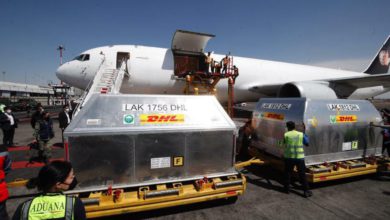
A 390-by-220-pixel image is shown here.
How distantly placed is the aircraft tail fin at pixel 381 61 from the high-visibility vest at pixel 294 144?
2403 centimetres

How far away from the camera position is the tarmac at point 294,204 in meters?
3.92

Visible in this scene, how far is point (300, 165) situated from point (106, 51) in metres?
12.2

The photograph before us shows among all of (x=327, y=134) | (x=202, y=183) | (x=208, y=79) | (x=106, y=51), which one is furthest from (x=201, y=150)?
(x=106, y=51)

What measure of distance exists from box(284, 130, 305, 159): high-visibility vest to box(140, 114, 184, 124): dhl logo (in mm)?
2605

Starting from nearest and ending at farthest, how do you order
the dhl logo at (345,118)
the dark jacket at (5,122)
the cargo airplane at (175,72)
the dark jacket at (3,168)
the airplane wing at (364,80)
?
the dark jacket at (3,168), the dhl logo at (345,118), the dark jacket at (5,122), the airplane wing at (364,80), the cargo airplane at (175,72)

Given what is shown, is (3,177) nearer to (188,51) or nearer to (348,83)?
(188,51)

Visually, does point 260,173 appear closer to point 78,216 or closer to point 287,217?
point 287,217

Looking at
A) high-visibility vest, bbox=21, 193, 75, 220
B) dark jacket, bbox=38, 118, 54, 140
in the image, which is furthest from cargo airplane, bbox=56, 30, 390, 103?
high-visibility vest, bbox=21, 193, 75, 220

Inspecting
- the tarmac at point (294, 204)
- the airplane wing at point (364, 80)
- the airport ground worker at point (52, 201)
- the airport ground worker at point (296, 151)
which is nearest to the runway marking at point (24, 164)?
the tarmac at point (294, 204)

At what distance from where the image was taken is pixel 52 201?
1.63m

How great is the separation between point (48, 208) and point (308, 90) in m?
12.3

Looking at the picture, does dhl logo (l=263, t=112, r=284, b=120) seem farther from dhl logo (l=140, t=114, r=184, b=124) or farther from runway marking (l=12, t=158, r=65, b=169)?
runway marking (l=12, t=158, r=65, b=169)

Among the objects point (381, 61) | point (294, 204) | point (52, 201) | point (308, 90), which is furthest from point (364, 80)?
point (52, 201)

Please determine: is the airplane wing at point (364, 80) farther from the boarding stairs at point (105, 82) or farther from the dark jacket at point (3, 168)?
the dark jacket at point (3, 168)
